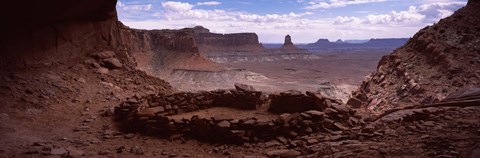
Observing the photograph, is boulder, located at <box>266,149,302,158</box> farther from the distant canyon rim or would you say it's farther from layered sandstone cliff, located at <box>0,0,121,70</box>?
layered sandstone cliff, located at <box>0,0,121,70</box>

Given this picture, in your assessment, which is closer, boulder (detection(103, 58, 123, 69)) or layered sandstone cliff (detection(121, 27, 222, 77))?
boulder (detection(103, 58, 123, 69))

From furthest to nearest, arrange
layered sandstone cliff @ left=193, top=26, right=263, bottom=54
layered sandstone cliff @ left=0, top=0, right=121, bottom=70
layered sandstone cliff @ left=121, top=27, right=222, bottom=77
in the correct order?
1. layered sandstone cliff @ left=193, top=26, right=263, bottom=54
2. layered sandstone cliff @ left=121, top=27, right=222, bottom=77
3. layered sandstone cliff @ left=0, top=0, right=121, bottom=70

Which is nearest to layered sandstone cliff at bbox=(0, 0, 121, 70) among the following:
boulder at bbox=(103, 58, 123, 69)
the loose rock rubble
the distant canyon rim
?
the distant canyon rim

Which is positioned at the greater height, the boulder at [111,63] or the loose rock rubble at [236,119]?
the boulder at [111,63]

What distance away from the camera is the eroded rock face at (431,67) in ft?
53.3

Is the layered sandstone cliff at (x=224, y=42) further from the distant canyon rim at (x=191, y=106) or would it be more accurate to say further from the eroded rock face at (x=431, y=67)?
the distant canyon rim at (x=191, y=106)

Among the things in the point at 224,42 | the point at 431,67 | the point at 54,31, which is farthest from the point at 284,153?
the point at 224,42

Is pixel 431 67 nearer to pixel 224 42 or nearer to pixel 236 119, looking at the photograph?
pixel 236 119

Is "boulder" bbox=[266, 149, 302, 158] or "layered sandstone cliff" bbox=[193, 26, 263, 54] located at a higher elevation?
"layered sandstone cliff" bbox=[193, 26, 263, 54]

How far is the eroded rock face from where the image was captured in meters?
16.2

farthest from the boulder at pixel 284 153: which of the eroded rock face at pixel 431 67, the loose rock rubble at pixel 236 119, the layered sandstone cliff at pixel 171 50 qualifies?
the layered sandstone cliff at pixel 171 50

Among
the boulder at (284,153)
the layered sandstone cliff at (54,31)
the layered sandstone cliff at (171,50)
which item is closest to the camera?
the boulder at (284,153)

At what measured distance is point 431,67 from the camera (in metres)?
18.1

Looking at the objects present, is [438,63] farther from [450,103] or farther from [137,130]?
[137,130]
